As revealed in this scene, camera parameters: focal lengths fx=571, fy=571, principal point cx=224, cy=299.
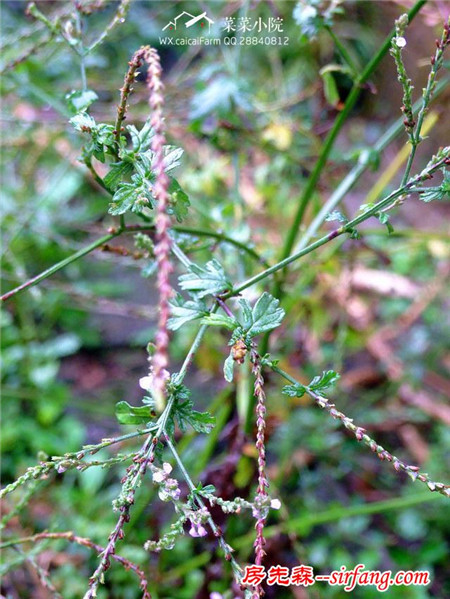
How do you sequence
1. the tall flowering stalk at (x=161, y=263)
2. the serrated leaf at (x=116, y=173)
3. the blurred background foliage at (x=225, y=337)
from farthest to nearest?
the blurred background foliage at (x=225, y=337) < the serrated leaf at (x=116, y=173) < the tall flowering stalk at (x=161, y=263)

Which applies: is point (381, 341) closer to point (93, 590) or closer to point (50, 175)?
point (50, 175)

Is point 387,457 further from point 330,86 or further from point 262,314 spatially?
point 330,86

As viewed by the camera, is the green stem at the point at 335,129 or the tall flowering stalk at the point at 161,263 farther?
the green stem at the point at 335,129

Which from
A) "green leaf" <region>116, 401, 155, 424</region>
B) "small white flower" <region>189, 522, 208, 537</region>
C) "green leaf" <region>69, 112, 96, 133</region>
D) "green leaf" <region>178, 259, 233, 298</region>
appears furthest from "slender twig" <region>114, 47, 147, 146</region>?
"small white flower" <region>189, 522, 208, 537</region>

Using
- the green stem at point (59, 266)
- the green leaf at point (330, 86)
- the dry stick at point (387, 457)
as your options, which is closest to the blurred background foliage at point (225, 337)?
the green leaf at point (330, 86)

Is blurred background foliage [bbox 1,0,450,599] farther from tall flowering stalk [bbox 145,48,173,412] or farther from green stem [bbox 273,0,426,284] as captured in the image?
tall flowering stalk [bbox 145,48,173,412]

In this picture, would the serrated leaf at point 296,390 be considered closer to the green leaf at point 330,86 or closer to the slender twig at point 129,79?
the slender twig at point 129,79
